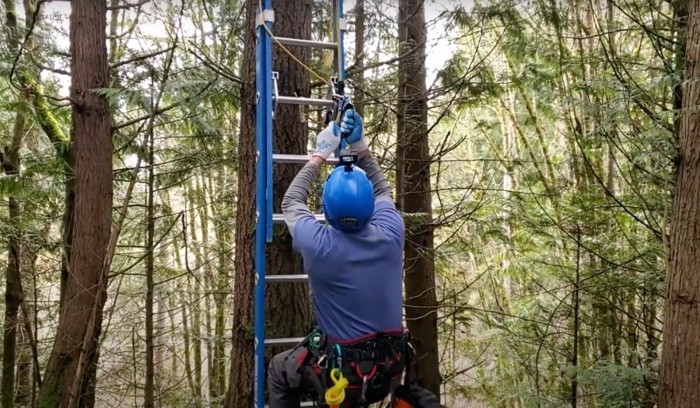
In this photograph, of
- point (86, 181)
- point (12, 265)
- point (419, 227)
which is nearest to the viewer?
point (86, 181)

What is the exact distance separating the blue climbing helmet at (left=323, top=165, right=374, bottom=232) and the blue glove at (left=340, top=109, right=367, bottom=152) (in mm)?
376

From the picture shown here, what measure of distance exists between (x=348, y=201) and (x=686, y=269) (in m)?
2.83

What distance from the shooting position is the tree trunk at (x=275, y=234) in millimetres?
3621

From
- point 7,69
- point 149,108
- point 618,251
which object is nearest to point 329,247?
point 149,108

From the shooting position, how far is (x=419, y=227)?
244 inches

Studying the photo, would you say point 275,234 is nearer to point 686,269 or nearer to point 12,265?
point 686,269

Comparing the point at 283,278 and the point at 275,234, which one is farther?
the point at 275,234

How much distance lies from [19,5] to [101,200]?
394cm

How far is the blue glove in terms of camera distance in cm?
288

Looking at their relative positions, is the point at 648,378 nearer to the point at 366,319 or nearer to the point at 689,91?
the point at 689,91

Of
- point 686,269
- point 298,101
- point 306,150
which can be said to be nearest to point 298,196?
point 298,101

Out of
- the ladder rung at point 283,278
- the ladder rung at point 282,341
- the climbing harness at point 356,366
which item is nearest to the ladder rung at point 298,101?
the ladder rung at point 283,278

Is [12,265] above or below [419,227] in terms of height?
below

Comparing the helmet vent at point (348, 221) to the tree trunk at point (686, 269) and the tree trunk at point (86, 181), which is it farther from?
the tree trunk at point (86, 181)
